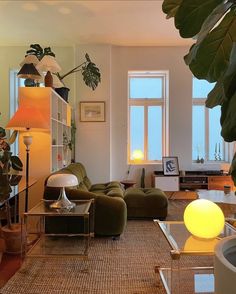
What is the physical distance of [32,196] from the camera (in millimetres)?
4168

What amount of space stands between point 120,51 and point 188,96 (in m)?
1.77

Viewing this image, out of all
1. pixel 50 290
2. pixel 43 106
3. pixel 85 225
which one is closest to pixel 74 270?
pixel 50 290

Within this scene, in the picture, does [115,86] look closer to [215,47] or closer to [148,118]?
[148,118]

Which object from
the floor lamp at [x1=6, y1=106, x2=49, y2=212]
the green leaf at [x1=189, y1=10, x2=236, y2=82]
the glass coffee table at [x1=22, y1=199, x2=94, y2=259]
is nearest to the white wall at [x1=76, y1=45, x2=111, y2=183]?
the glass coffee table at [x1=22, y1=199, x2=94, y2=259]

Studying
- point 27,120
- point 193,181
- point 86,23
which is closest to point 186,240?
point 27,120

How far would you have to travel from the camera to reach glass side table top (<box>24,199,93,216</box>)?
3146 millimetres

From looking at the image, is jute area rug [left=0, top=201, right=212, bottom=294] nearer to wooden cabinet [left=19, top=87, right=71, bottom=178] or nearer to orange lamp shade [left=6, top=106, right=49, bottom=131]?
wooden cabinet [left=19, top=87, right=71, bottom=178]

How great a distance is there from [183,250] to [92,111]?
4801 mm

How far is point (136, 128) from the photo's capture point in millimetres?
7117

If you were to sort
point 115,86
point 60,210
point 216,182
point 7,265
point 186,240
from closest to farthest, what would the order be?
1. point 186,240
2. point 7,265
3. point 60,210
4. point 216,182
5. point 115,86

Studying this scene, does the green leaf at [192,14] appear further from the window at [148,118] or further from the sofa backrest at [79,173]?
the window at [148,118]

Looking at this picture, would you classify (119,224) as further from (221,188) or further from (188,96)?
(188,96)

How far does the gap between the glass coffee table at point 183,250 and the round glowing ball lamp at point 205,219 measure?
0.23 ft

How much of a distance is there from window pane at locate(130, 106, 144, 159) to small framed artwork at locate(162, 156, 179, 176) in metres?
0.72
